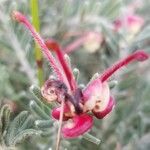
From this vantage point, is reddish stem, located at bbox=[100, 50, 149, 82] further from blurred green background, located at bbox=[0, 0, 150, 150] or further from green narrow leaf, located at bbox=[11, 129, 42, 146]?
blurred green background, located at bbox=[0, 0, 150, 150]

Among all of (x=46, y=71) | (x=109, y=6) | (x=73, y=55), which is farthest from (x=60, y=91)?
(x=73, y=55)

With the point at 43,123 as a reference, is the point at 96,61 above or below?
below

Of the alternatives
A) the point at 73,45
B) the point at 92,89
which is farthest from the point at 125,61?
the point at 73,45

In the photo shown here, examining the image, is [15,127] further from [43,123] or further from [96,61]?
[96,61]

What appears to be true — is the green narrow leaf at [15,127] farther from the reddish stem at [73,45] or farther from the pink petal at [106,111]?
the reddish stem at [73,45]

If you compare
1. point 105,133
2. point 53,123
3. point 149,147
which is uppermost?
point 53,123

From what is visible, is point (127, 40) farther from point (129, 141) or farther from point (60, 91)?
point (60, 91)
